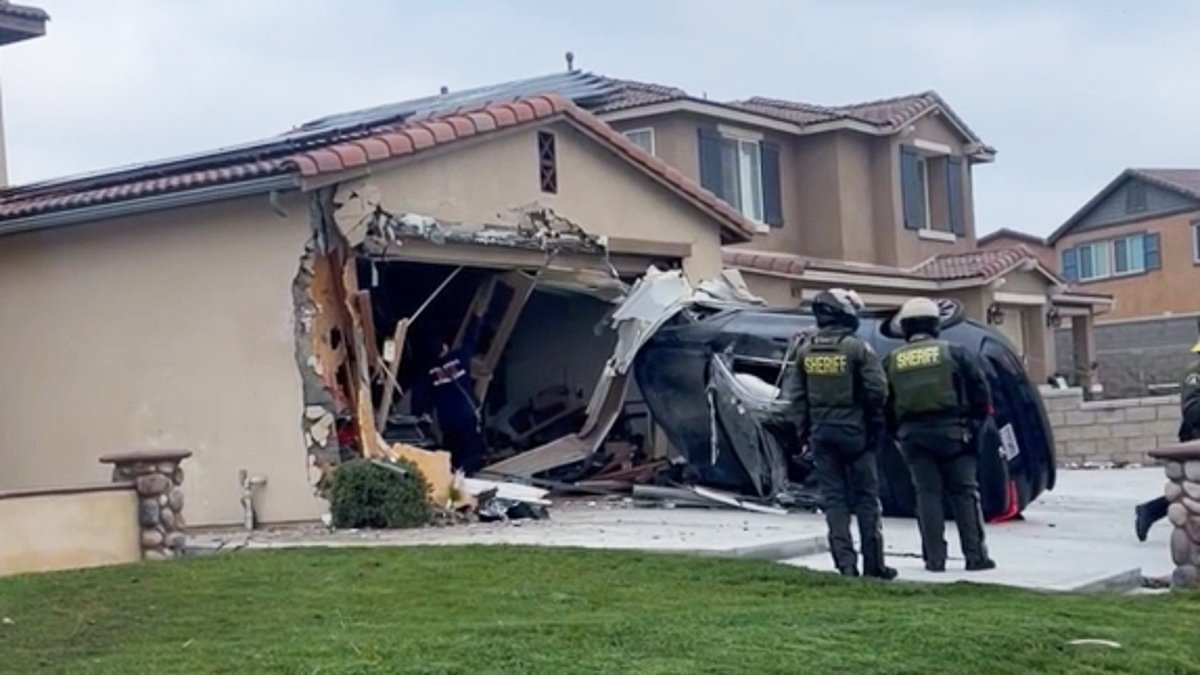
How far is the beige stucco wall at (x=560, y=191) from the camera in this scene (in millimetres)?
16234

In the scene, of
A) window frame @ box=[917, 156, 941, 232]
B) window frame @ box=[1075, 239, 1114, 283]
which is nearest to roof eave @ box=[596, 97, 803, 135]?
window frame @ box=[917, 156, 941, 232]

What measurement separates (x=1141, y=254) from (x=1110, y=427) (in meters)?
28.3

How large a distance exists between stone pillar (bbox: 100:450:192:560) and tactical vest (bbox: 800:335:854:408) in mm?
4959

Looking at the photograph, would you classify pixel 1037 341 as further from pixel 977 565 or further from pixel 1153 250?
pixel 977 565

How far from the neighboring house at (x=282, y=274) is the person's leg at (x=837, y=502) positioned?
586cm

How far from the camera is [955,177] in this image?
3422cm

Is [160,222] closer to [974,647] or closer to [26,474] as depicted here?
[26,474]

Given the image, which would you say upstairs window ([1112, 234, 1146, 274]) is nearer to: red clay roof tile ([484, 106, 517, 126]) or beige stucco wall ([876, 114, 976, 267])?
beige stucco wall ([876, 114, 976, 267])

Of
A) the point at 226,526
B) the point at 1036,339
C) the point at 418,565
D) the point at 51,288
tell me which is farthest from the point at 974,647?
the point at 1036,339

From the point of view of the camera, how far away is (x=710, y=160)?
2827cm

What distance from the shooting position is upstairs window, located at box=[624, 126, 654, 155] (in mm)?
27812

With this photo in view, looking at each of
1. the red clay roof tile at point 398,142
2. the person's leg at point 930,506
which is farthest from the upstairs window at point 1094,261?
the person's leg at point 930,506

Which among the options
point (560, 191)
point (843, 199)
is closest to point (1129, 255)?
point (843, 199)

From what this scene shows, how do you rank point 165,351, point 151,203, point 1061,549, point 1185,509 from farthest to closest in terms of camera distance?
point 165,351 < point 151,203 < point 1061,549 < point 1185,509
